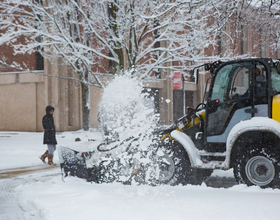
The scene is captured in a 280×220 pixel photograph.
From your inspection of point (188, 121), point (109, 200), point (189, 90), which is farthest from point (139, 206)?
point (189, 90)

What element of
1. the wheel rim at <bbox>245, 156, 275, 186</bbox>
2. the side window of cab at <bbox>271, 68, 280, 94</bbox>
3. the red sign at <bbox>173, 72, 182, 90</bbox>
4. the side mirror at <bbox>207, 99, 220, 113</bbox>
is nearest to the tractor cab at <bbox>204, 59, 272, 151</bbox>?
the side mirror at <bbox>207, 99, 220, 113</bbox>

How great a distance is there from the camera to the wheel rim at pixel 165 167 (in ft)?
21.7

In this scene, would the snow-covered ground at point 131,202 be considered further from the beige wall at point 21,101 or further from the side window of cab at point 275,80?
the beige wall at point 21,101

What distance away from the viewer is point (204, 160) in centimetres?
664

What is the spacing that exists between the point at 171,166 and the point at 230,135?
131cm

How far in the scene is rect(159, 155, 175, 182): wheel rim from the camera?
6614mm

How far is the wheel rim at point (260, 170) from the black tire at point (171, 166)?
1.18 metres

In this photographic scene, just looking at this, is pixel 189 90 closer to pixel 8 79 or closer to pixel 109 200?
pixel 8 79

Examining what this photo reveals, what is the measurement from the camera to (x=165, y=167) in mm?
6656

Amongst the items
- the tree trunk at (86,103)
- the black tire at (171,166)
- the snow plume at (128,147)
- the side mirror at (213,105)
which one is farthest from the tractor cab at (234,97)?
the tree trunk at (86,103)

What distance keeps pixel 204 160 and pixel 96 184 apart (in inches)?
80.8

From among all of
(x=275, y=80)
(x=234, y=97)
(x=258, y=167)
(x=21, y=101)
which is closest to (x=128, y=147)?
(x=234, y=97)

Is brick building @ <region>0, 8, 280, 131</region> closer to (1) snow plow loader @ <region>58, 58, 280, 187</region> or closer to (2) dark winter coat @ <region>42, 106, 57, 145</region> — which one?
(2) dark winter coat @ <region>42, 106, 57, 145</region>

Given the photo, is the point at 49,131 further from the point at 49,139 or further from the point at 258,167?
the point at 258,167
